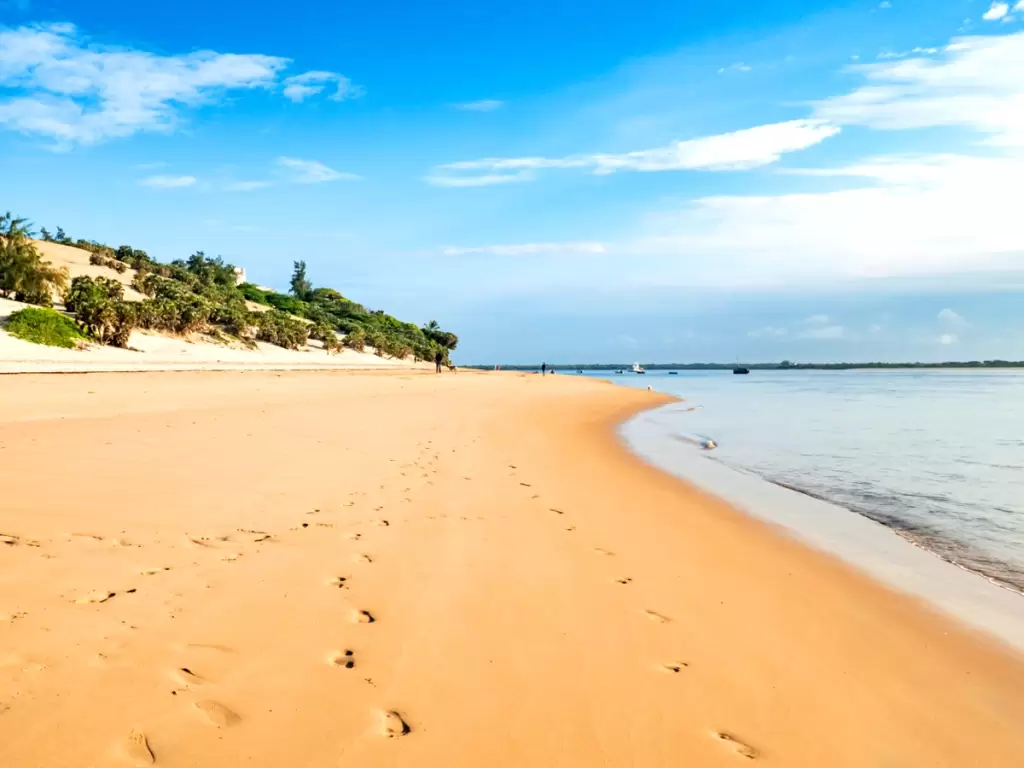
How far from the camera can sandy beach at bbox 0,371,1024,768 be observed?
2828 millimetres

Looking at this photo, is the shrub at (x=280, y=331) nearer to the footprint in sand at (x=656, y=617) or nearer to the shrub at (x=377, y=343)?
the shrub at (x=377, y=343)

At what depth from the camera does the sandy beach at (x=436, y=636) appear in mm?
2828

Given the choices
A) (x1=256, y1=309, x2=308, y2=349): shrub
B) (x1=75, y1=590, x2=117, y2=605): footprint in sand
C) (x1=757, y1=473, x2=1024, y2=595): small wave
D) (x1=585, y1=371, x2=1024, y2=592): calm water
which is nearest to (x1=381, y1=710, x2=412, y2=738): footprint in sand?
(x1=75, y1=590, x2=117, y2=605): footprint in sand

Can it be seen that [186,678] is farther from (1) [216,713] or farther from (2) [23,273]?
(2) [23,273]

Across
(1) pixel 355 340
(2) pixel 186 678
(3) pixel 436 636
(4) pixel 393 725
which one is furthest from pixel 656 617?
(1) pixel 355 340

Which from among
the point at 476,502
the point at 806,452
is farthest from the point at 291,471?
the point at 806,452

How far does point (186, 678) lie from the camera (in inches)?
123

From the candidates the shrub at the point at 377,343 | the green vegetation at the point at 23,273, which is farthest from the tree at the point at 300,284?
the green vegetation at the point at 23,273

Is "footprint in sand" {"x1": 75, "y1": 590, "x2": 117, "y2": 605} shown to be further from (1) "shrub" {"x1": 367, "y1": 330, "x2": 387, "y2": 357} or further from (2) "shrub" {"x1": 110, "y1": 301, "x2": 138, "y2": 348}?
(1) "shrub" {"x1": 367, "y1": 330, "x2": 387, "y2": 357}

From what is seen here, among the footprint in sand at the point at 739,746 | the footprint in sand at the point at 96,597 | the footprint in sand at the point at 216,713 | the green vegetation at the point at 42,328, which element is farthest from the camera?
the green vegetation at the point at 42,328

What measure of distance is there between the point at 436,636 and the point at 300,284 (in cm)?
8168

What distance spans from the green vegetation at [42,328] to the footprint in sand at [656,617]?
26.3m

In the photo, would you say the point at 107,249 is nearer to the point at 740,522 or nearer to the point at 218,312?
the point at 218,312

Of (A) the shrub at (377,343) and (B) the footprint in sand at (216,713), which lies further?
(A) the shrub at (377,343)
